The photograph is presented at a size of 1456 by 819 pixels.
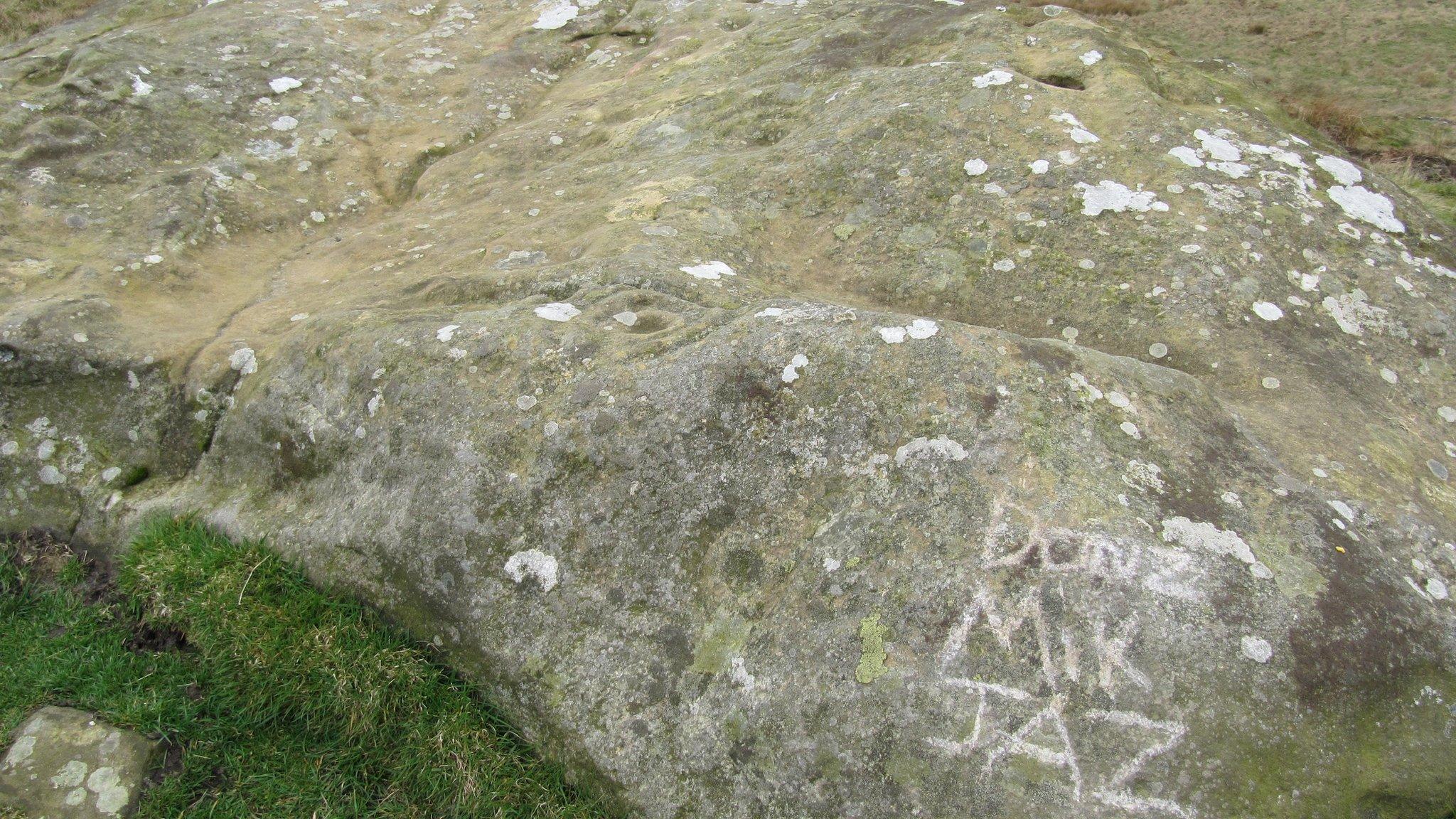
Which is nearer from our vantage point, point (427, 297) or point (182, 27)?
point (427, 297)

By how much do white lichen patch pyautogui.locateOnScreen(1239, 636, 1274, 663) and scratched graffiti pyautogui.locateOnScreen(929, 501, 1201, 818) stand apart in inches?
9.5

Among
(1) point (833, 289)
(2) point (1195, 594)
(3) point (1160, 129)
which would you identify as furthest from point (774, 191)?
(2) point (1195, 594)

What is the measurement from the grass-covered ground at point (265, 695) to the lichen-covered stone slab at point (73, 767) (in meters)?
0.08

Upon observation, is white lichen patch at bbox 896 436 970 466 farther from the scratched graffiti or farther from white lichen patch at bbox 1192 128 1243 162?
white lichen patch at bbox 1192 128 1243 162

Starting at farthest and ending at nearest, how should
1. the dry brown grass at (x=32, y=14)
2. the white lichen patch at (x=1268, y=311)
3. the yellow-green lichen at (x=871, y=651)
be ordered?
1. the dry brown grass at (x=32, y=14)
2. the white lichen patch at (x=1268, y=311)
3. the yellow-green lichen at (x=871, y=651)

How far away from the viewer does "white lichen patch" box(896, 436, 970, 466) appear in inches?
142

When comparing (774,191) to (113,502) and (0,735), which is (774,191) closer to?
(113,502)

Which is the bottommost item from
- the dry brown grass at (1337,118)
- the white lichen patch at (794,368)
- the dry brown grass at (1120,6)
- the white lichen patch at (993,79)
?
the dry brown grass at (1337,118)

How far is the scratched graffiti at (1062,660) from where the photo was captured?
2.94m

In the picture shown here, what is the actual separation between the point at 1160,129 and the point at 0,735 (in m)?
7.74

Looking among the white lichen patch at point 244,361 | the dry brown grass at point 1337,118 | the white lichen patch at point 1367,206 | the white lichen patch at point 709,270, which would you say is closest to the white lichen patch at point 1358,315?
the white lichen patch at point 1367,206

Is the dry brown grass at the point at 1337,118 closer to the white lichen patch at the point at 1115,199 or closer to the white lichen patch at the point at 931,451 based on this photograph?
the white lichen patch at the point at 1115,199

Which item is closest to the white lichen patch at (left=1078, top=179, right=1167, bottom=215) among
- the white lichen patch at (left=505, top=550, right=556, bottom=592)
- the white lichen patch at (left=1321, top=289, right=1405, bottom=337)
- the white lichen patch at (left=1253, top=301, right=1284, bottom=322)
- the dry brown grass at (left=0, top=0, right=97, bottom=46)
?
the white lichen patch at (left=1253, top=301, right=1284, bottom=322)

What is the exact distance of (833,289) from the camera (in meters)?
5.38
